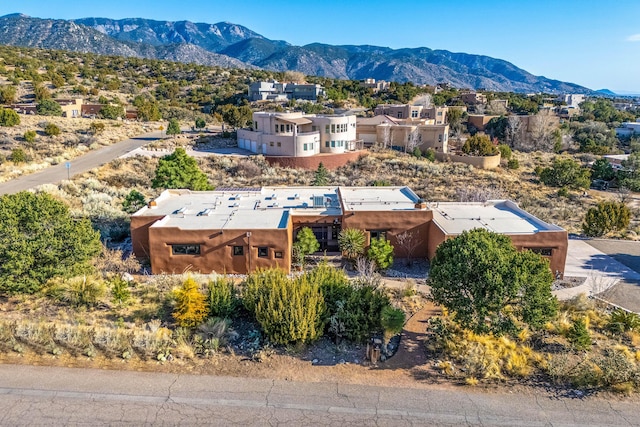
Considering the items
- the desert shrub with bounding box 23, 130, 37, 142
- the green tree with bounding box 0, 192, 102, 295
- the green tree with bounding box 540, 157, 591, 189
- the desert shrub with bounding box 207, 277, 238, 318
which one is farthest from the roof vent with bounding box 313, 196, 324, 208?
the desert shrub with bounding box 23, 130, 37, 142

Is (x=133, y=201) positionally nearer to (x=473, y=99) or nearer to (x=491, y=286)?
(x=491, y=286)

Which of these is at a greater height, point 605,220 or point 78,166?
point 78,166

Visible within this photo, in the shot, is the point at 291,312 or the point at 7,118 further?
the point at 7,118

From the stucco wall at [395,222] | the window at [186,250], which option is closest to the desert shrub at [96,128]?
the window at [186,250]

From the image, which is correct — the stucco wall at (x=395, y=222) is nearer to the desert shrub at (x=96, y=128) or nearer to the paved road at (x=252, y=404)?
the paved road at (x=252, y=404)

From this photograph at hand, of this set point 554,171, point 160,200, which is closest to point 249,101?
point 554,171

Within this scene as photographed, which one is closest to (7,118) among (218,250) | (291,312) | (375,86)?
(218,250)

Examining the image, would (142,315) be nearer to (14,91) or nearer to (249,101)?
(14,91)
